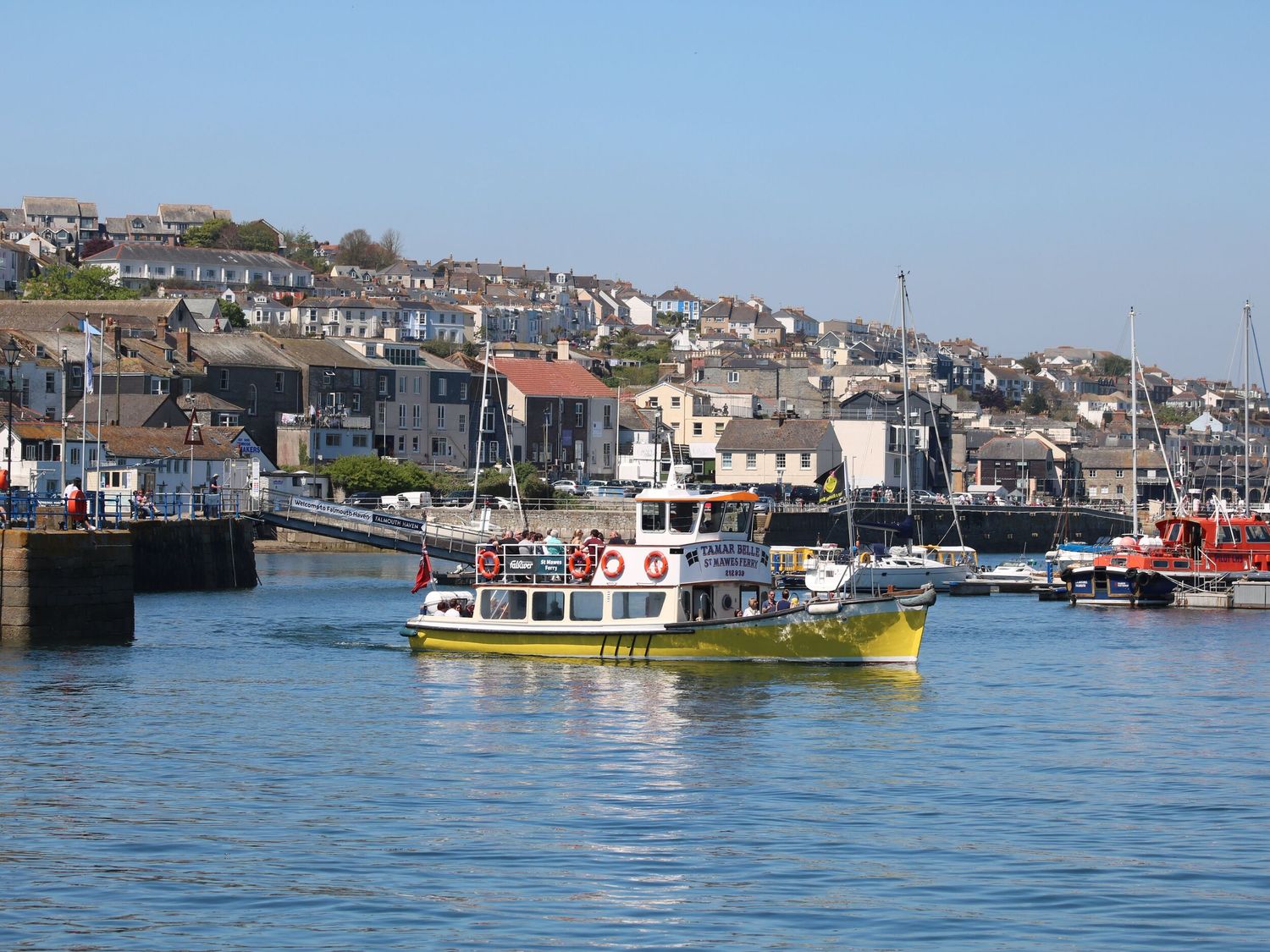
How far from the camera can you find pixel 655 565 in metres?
42.0

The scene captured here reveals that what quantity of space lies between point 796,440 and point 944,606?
2591 inches

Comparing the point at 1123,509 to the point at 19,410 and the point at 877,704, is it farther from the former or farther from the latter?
the point at 877,704

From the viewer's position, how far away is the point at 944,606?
71750mm

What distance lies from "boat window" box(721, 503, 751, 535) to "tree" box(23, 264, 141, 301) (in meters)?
121

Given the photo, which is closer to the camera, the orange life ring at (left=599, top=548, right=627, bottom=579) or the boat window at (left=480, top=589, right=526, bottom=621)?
the orange life ring at (left=599, top=548, right=627, bottom=579)

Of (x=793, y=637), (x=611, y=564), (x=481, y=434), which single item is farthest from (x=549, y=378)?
(x=793, y=637)

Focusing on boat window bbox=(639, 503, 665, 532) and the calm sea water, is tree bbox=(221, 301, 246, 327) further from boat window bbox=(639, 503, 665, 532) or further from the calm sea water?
boat window bbox=(639, 503, 665, 532)

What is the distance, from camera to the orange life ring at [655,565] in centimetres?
4191

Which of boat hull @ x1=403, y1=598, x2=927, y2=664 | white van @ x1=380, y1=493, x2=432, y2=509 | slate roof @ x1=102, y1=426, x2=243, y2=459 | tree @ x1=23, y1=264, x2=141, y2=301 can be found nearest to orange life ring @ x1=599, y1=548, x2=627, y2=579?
boat hull @ x1=403, y1=598, x2=927, y2=664

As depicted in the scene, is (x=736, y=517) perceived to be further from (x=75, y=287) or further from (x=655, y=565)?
(x=75, y=287)

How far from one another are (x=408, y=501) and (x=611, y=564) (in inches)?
2439

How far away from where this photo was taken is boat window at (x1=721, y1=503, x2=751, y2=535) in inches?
1679

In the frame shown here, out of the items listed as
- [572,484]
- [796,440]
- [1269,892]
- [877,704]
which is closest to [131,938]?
[1269,892]

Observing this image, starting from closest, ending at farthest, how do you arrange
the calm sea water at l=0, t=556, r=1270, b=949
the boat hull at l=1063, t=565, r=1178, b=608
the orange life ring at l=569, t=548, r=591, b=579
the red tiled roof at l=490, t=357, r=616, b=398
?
the calm sea water at l=0, t=556, r=1270, b=949
the orange life ring at l=569, t=548, r=591, b=579
the boat hull at l=1063, t=565, r=1178, b=608
the red tiled roof at l=490, t=357, r=616, b=398
